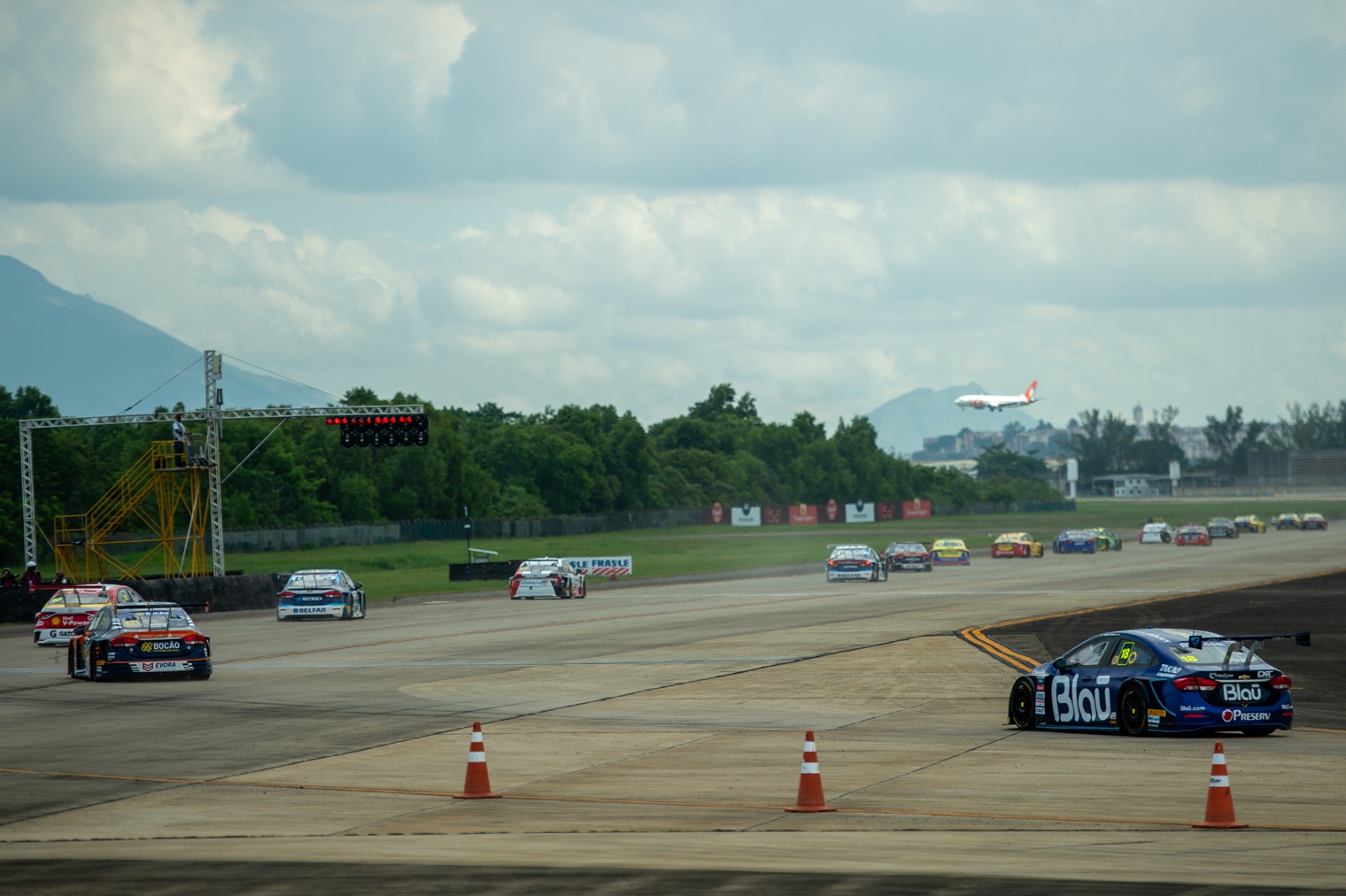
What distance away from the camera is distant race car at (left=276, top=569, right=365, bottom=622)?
43406 mm

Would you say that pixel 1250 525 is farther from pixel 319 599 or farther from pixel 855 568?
pixel 319 599

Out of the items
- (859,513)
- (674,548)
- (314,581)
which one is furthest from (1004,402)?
(314,581)

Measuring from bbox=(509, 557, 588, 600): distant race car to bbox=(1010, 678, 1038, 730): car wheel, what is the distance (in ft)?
113

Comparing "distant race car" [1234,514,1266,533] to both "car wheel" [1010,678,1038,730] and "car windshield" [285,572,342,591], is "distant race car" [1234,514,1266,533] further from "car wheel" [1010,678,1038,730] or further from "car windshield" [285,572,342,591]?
"car wheel" [1010,678,1038,730]

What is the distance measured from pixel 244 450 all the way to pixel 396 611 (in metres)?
72.0

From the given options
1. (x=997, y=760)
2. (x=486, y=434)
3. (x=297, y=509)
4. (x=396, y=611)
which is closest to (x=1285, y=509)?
(x=486, y=434)

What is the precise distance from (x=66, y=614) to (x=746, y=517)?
111503 millimetres

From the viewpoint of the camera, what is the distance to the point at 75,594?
3759 cm

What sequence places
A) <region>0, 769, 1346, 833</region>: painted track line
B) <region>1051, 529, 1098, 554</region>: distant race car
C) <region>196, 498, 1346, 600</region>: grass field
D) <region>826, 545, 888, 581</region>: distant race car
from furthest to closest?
<region>1051, 529, 1098, 554</region>: distant race car, <region>196, 498, 1346, 600</region>: grass field, <region>826, 545, 888, 581</region>: distant race car, <region>0, 769, 1346, 833</region>: painted track line

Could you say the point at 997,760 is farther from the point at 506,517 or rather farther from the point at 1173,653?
the point at 506,517

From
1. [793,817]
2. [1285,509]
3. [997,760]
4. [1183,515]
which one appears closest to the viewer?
[793,817]

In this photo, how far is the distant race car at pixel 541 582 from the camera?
51875 mm

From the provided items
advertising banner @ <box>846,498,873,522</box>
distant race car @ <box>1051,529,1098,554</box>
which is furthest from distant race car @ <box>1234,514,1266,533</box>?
advertising banner @ <box>846,498,873,522</box>

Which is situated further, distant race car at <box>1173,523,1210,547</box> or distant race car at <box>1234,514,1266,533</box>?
distant race car at <box>1234,514,1266,533</box>
